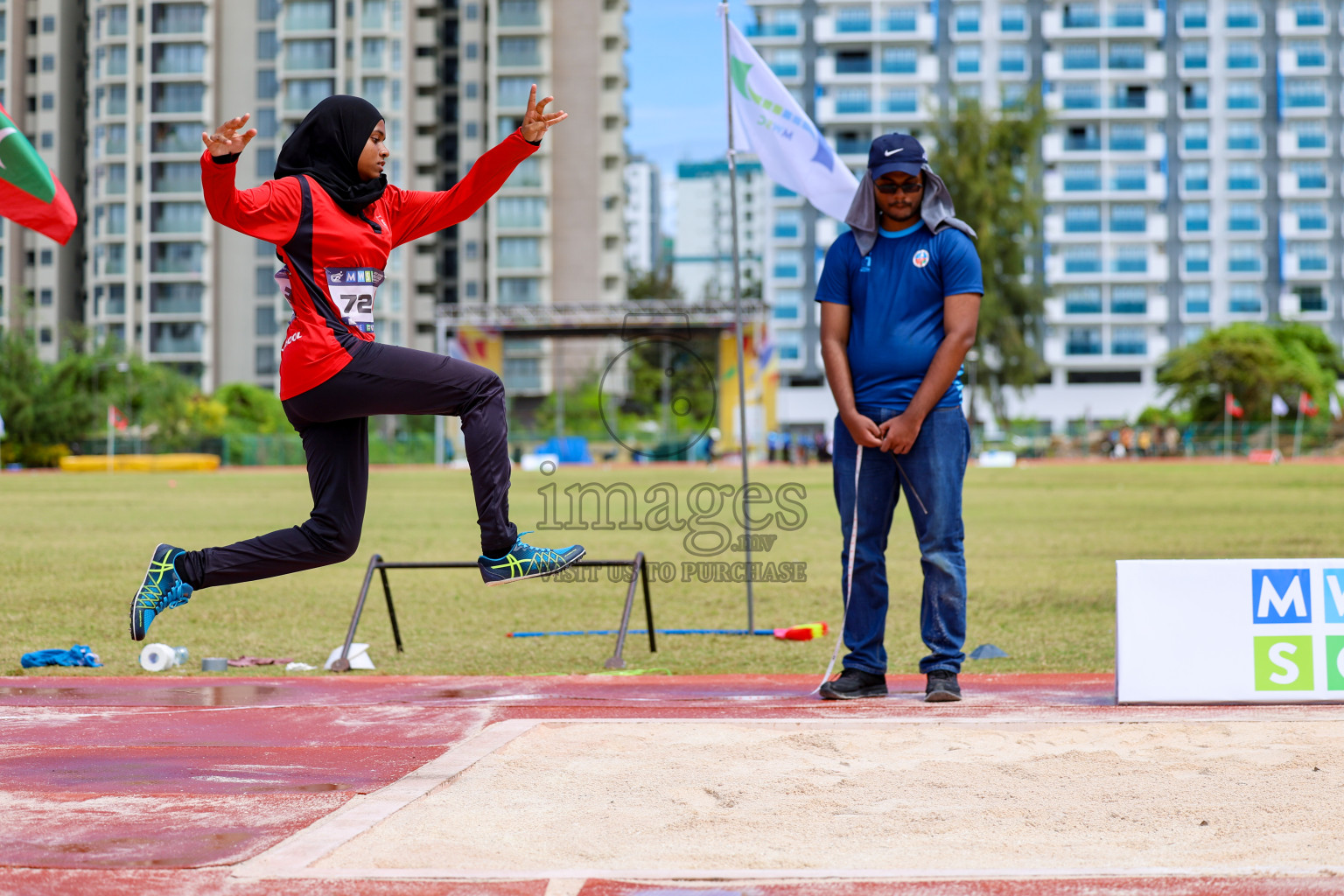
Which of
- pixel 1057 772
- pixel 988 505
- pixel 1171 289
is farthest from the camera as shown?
pixel 1171 289

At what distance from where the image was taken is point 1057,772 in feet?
12.8

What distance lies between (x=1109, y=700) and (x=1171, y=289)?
90.6m

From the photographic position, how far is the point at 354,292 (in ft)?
14.8

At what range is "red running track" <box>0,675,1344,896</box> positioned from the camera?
276 centimetres

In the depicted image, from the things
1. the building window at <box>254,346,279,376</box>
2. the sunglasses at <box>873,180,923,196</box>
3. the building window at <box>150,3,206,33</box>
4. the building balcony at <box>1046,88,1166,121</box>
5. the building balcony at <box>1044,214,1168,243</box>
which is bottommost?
the sunglasses at <box>873,180,923,196</box>

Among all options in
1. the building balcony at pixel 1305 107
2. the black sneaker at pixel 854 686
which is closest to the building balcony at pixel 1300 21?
the building balcony at pixel 1305 107

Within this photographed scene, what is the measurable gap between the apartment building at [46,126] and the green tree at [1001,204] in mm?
58115

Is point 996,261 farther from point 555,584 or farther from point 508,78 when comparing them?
point 555,584

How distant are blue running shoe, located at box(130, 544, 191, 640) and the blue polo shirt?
2.85 metres

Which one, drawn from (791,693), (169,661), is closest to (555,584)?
(169,661)

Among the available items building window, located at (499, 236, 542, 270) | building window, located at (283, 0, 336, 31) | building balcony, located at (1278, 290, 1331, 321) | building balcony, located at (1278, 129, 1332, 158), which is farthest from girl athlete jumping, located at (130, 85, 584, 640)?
building balcony, located at (1278, 129, 1332, 158)

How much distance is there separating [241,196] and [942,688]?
327 centimetres

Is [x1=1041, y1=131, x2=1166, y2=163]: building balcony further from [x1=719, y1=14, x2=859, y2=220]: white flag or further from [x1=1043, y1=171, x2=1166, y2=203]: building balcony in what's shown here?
[x1=719, y1=14, x2=859, y2=220]: white flag

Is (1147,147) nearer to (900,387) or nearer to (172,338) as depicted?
(172,338)
